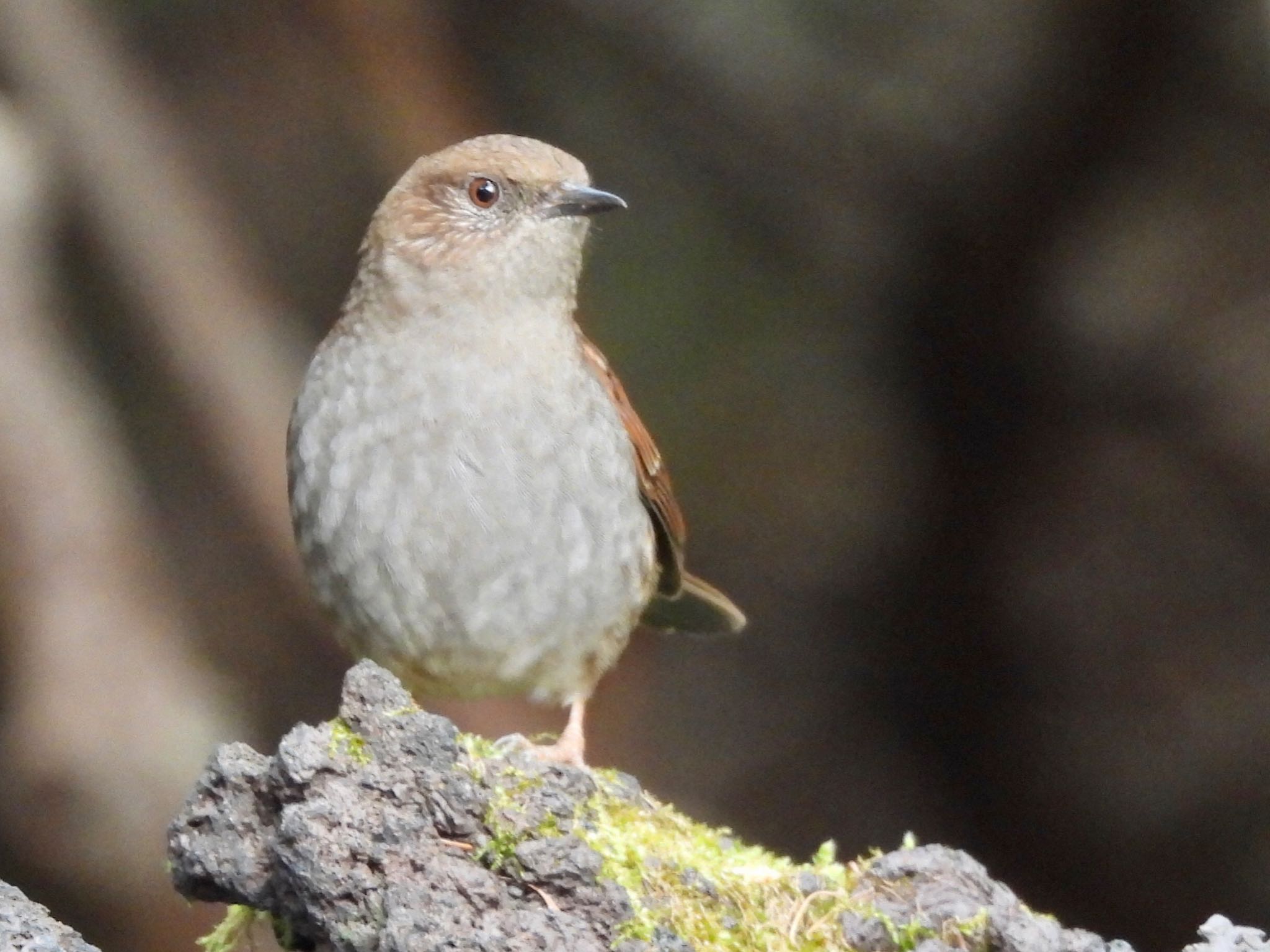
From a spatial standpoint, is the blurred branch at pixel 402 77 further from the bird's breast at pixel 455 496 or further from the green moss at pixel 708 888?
the green moss at pixel 708 888

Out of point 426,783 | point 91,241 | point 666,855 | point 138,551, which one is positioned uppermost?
point 91,241

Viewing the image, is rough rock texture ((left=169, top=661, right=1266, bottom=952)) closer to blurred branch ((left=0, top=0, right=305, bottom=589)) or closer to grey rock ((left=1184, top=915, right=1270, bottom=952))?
grey rock ((left=1184, top=915, right=1270, bottom=952))

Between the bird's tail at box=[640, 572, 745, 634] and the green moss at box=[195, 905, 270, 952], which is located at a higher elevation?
the bird's tail at box=[640, 572, 745, 634]

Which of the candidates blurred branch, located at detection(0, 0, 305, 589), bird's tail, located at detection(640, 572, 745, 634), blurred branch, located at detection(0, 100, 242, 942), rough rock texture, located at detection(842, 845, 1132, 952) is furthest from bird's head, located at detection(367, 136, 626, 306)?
blurred branch, located at detection(0, 100, 242, 942)

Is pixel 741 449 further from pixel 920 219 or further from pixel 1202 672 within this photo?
pixel 1202 672

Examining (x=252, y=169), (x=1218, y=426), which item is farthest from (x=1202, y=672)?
(x=252, y=169)

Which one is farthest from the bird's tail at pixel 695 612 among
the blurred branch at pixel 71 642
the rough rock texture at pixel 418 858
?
the rough rock texture at pixel 418 858

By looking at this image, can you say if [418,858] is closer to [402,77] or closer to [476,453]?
[476,453]
